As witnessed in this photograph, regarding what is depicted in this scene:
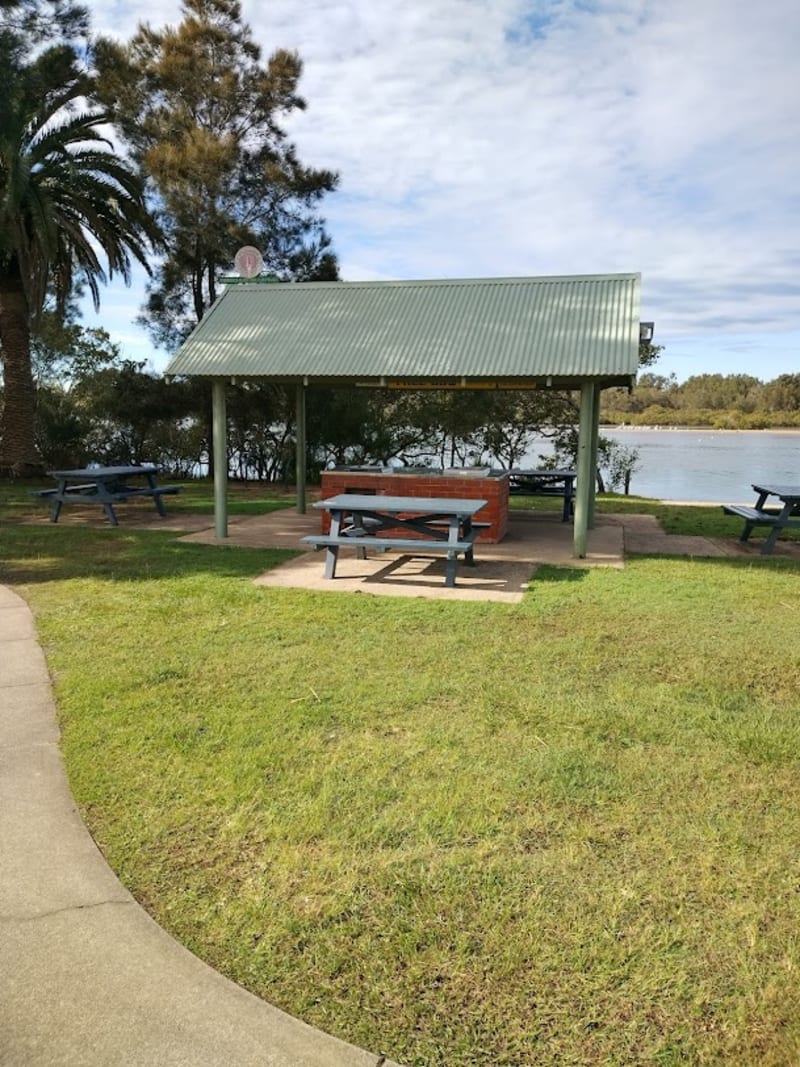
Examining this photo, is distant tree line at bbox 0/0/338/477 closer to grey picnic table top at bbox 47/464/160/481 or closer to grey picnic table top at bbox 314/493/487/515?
grey picnic table top at bbox 47/464/160/481

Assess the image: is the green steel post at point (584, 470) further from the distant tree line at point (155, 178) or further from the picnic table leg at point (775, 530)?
the distant tree line at point (155, 178)

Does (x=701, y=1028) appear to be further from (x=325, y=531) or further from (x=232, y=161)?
(x=232, y=161)

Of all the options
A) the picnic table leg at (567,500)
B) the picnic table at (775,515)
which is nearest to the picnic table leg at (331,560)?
the picnic table at (775,515)

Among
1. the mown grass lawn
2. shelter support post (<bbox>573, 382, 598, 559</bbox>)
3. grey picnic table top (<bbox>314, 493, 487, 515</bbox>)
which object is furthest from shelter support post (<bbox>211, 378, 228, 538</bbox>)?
shelter support post (<bbox>573, 382, 598, 559</bbox>)

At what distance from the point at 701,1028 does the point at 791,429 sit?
5456cm

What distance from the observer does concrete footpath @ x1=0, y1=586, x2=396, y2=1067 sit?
213 cm

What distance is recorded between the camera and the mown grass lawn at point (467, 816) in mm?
2342

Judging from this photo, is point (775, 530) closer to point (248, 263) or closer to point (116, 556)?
point (116, 556)

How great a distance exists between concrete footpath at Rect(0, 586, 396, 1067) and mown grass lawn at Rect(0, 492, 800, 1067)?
0.09 metres

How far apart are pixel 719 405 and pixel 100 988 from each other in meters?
61.1

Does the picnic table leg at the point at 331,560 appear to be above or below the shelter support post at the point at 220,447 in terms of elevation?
below

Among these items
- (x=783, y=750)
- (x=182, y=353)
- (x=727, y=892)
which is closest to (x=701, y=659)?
(x=783, y=750)

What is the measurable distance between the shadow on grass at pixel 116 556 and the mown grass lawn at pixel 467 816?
1788 mm

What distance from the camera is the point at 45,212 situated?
15.2m
